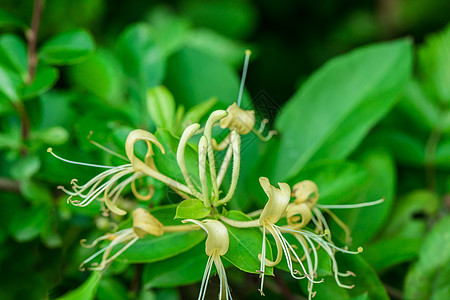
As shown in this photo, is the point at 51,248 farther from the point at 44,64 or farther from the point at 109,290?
the point at 44,64

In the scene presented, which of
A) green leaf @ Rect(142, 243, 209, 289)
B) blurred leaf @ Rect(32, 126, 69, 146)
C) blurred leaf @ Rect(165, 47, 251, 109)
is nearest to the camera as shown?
green leaf @ Rect(142, 243, 209, 289)

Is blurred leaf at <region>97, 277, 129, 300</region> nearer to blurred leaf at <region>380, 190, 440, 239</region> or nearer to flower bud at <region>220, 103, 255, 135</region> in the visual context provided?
flower bud at <region>220, 103, 255, 135</region>

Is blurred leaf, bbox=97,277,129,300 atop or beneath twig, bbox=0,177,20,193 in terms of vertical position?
beneath

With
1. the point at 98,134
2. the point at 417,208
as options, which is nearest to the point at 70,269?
the point at 98,134

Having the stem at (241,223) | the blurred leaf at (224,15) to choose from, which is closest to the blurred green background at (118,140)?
the stem at (241,223)

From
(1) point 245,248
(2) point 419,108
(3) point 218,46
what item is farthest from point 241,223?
(3) point 218,46

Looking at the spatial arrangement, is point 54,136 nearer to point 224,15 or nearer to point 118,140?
point 118,140

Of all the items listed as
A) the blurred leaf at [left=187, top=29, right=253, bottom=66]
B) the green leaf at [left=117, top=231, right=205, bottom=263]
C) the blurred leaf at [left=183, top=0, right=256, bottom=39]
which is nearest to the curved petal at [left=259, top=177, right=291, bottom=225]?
the green leaf at [left=117, top=231, right=205, bottom=263]
